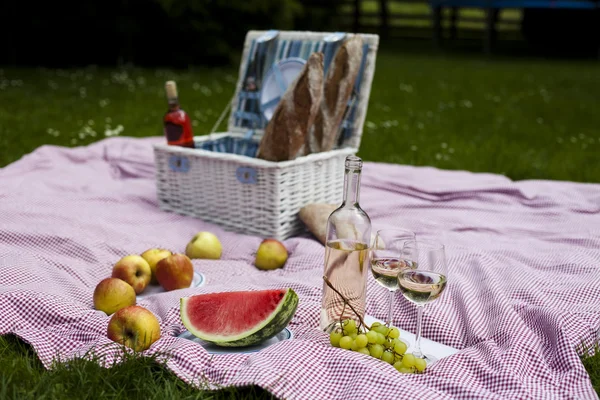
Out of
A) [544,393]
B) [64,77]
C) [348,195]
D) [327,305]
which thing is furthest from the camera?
[64,77]

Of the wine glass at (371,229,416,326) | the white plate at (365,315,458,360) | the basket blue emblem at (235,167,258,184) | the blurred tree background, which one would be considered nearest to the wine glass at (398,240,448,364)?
the wine glass at (371,229,416,326)

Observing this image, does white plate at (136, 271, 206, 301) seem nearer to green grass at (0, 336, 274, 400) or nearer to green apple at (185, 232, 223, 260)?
green apple at (185, 232, 223, 260)

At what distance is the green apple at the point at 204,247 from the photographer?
3449 mm

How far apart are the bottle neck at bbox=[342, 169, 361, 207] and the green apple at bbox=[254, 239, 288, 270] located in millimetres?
1105

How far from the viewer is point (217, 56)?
12070mm

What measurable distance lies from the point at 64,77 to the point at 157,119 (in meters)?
3.59

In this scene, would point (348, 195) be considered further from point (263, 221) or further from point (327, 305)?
point (263, 221)

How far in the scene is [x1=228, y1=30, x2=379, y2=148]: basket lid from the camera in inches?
172

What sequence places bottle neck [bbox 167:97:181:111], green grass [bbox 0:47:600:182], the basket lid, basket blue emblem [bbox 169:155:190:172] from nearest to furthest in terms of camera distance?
basket blue emblem [bbox 169:155:190:172]
bottle neck [bbox 167:97:181:111]
the basket lid
green grass [bbox 0:47:600:182]

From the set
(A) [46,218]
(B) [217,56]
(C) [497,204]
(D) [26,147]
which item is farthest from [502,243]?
(B) [217,56]

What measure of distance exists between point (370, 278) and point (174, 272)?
84cm

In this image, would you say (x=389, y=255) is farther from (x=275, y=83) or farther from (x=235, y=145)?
(x=275, y=83)

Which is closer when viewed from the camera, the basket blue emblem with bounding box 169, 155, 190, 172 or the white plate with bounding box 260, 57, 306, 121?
the basket blue emblem with bounding box 169, 155, 190, 172

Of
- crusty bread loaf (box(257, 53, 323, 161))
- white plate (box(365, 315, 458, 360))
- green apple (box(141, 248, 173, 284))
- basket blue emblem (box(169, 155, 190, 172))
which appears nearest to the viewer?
white plate (box(365, 315, 458, 360))
